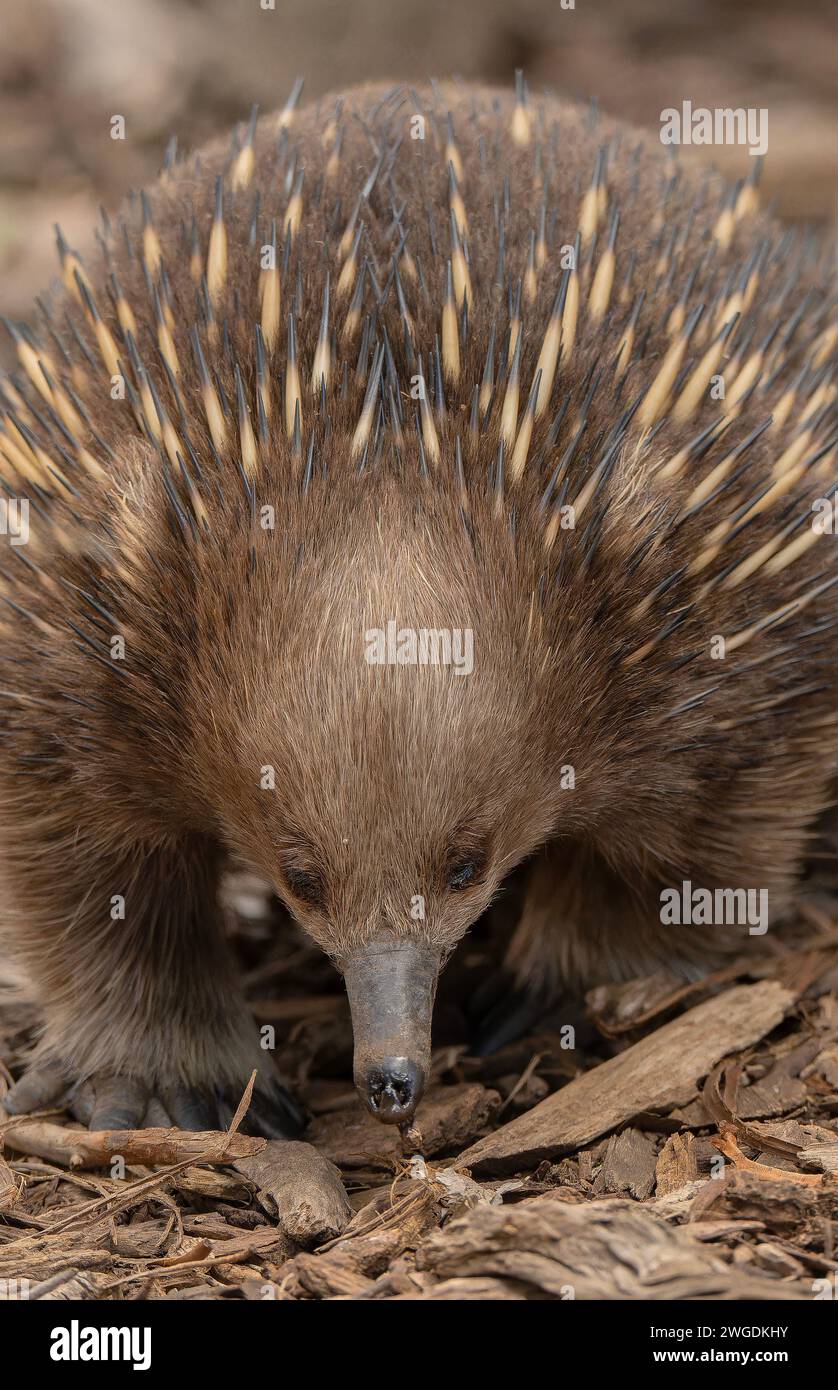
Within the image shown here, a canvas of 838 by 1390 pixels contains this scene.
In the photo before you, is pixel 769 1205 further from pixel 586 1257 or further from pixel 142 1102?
pixel 142 1102

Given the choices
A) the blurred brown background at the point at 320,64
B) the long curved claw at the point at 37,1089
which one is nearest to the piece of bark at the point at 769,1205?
the long curved claw at the point at 37,1089

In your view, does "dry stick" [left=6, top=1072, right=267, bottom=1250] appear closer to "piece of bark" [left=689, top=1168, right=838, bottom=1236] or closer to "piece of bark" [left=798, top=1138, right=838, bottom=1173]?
"piece of bark" [left=689, top=1168, right=838, bottom=1236]

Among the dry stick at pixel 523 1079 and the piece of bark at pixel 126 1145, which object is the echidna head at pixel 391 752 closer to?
the piece of bark at pixel 126 1145

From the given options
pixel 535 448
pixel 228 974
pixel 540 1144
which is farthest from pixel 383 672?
pixel 228 974

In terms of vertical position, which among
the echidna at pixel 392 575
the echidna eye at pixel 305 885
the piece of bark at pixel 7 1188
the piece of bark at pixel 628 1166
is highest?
the echidna at pixel 392 575

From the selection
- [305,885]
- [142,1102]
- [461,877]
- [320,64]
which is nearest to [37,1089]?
[142,1102]

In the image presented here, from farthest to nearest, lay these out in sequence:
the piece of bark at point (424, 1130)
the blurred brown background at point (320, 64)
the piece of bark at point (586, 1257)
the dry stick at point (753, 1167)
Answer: the blurred brown background at point (320, 64) → the piece of bark at point (424, 1130) → the dry stick at point (753, 1167) → the piece of bark at point (586, 1257)

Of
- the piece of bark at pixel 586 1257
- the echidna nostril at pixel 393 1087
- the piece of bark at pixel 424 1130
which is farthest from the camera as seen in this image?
the piece of bark at pixel 424 1130

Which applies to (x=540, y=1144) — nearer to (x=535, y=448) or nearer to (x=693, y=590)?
(x=693, y=590)
